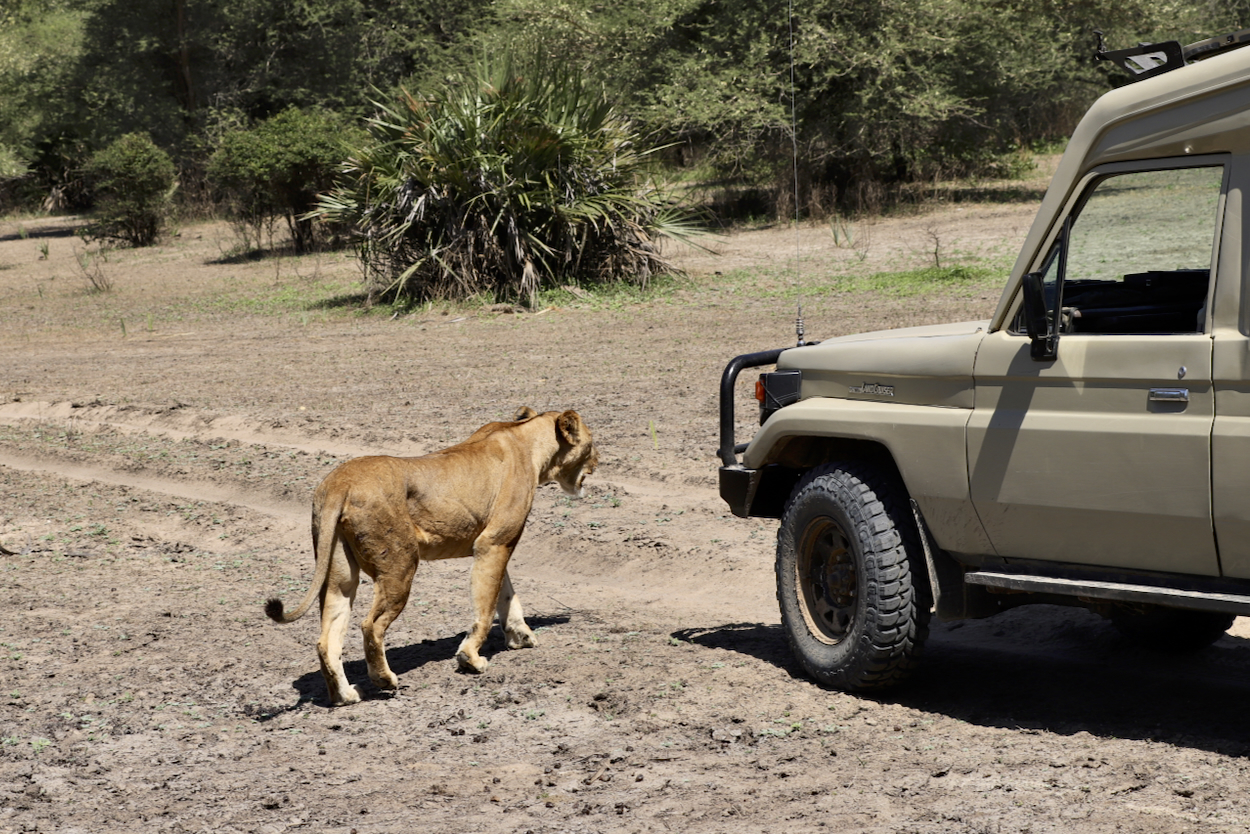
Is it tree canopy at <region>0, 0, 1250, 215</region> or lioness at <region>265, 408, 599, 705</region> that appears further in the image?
tree canopy at <region>0, 0, 1250, 215</region>

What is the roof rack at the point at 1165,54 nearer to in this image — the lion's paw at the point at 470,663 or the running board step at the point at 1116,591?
the running board step at the point at 1116,591

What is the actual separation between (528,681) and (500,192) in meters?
14.7

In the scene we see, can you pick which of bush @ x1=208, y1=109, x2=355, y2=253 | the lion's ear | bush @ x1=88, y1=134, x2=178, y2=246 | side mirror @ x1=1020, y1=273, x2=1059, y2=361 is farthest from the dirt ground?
bush @ x1=88, y1=134, x2=178, y2=246

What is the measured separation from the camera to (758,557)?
24.7 feet

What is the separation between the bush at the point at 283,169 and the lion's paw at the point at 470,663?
2280 cm

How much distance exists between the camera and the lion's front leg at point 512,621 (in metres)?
6.07

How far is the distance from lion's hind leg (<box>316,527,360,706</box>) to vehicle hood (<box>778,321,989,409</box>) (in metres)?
2.03

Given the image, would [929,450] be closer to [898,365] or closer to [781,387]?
[898,365]

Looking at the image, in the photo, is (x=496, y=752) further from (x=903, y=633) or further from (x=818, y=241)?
(x=818, y=241)

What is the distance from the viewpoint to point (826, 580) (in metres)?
5.40

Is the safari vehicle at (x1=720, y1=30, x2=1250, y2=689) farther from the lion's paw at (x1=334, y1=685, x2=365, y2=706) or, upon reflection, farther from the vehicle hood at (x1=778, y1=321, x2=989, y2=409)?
the lion's paw at (x1=334, y1=685, x2=365, y2=706)

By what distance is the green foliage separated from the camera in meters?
19.5

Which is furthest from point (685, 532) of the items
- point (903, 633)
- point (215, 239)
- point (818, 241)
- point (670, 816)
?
point (215, 239)

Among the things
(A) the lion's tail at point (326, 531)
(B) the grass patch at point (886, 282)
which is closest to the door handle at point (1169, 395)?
(A) the lion's tail at point (326, 531)
